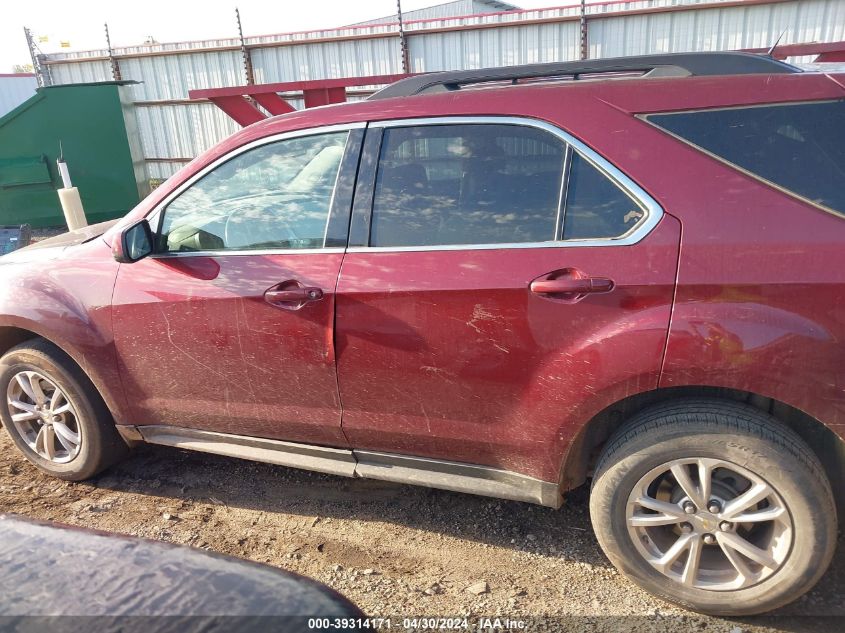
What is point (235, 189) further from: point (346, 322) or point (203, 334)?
point (346, 322)

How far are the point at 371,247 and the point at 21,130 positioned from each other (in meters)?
8.80

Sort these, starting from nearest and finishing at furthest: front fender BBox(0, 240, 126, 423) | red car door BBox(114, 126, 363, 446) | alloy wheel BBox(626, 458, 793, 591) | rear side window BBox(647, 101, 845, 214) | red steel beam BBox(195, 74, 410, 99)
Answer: rear side window BBox(647, 101, 845, 214), alloy wheel BBox(626, 458, 793, 591), red car door BBox(114, 126, 363, 446), front fender BBox(0, 240, 126, 423), red steel beam BBox(195, 74, 410, 99)

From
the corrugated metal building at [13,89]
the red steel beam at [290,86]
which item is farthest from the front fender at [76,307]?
the corrugated metal building at [13,89]

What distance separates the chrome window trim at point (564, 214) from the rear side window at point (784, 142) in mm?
242

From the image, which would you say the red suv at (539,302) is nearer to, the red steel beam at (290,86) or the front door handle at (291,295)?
the front door handle at (291,295)

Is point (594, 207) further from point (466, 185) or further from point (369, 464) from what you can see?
point (369, 464)

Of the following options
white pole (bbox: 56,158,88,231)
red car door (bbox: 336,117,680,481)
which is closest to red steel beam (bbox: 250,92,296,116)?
white pole (bbox: 56,158,88,231)

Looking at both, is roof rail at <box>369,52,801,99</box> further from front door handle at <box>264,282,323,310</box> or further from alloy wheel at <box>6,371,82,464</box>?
alloy wheel at <box>6,371,82,464</box>

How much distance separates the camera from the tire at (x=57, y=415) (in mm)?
3188

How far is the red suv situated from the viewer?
2049 millimetres

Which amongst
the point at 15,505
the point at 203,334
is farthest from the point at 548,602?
the point at 15,505

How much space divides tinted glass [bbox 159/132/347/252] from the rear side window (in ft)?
4.57

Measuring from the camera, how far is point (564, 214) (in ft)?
7.43

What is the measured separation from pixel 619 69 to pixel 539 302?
3.22 ft
